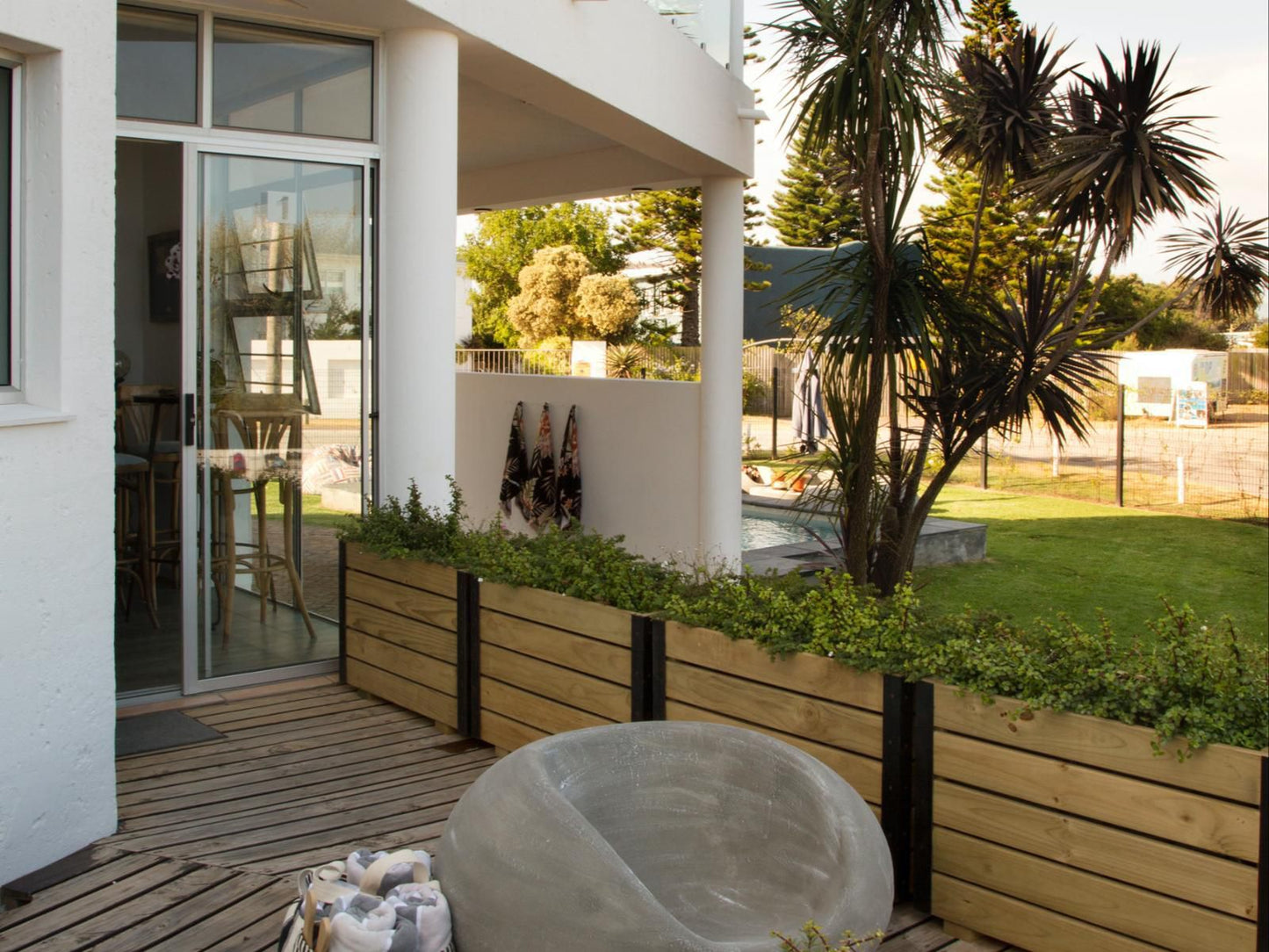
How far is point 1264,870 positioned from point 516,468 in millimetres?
7444

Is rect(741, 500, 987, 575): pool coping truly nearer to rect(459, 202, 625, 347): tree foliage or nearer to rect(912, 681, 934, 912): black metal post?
rect(912, 681, 934, 912): black metal post

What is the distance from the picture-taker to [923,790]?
9.77 feet

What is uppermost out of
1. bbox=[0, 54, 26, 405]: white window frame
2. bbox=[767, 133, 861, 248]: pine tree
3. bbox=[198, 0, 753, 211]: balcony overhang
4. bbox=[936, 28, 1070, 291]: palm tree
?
bbox=[767, 133, 861, 248]: pine tree

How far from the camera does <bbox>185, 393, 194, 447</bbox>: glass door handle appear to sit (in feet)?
15.7

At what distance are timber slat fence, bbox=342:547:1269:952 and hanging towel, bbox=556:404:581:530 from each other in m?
4.96

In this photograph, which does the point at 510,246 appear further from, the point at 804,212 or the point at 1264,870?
the point at 1264,870

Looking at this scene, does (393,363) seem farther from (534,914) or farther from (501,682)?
(534,914)

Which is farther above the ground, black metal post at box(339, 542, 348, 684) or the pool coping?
black metal post at box(339, 542, 348, 684)

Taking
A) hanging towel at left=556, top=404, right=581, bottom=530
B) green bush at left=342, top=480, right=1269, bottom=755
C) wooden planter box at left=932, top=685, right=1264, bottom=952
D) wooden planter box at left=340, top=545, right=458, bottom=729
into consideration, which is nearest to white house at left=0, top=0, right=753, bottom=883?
wooden planter box at left=340, top=545, right=458, bottom=729

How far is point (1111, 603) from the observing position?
8812 millimetres

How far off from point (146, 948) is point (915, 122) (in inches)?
246

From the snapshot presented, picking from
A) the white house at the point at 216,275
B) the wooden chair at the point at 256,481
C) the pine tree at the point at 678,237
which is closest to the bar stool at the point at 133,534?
the white house at the point at 216,275

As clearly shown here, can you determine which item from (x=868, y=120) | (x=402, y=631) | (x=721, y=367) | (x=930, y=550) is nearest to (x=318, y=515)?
(x=402, y=631)

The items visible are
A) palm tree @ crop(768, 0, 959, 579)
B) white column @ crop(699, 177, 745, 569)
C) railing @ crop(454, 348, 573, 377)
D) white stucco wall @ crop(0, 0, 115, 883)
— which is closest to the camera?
white stucco wall @ crop(0, 0, 115, 883)
